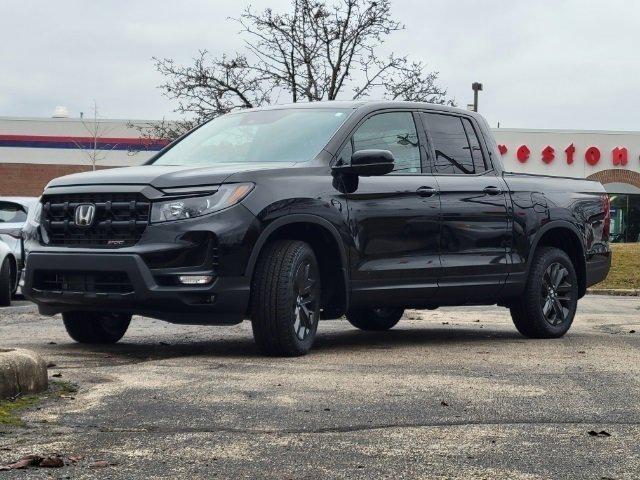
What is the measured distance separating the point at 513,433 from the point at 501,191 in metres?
4.77

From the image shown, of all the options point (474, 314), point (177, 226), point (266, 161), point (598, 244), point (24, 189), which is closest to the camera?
point (177, 226)

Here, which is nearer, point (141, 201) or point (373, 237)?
point (141, 201)

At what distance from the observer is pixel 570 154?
151ft

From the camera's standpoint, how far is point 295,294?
842 cm

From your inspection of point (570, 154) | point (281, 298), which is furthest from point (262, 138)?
point (570, 154)

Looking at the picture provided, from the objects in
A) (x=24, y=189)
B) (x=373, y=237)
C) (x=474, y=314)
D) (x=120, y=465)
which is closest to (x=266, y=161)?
(x=373, y=237)

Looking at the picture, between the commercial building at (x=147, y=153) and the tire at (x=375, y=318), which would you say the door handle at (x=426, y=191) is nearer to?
the tire at (x=375, y=318)

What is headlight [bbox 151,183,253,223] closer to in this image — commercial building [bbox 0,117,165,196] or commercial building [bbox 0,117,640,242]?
commercial building [bbox 0,117,640,242]

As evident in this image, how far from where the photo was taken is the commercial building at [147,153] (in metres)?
46.2

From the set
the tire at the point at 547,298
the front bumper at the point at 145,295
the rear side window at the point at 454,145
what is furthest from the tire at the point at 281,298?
the tire at the point at 547,298

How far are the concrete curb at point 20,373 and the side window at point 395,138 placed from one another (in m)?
3.34

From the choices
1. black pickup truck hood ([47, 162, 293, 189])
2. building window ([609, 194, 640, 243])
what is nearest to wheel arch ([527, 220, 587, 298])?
black pickup truck hood ([47, 162, 293, 189])

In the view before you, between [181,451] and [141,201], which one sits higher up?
[141,201]

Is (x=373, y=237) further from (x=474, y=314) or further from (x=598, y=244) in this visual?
(x=474, y=314)
